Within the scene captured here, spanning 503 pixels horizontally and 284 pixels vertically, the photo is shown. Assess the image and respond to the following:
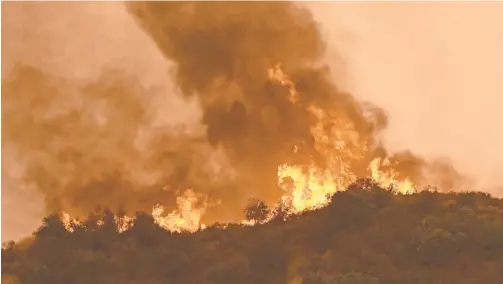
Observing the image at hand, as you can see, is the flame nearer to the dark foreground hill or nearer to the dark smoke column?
the dark foreground hill

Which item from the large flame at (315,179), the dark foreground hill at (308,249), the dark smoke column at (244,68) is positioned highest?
the dark smoke column at (244,68)

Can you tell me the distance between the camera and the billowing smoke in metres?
7.58

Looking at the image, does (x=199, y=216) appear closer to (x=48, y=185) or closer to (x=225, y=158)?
(x=225, y=158)

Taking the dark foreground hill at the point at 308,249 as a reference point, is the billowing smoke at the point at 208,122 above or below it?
above

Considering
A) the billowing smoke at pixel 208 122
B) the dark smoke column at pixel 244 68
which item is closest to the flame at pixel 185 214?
the billowing smoke at pixel 208 122

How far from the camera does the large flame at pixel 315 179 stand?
7746mm

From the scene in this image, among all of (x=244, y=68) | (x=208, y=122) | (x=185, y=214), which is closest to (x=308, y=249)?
(x=185, y=214)

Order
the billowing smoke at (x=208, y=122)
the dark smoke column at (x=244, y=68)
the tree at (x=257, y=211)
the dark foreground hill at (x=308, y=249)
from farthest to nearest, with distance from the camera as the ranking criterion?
the dark smoke column at (x=244, y=68), the tree at (x=257, y=211), the billowing smoke at (x=208, y=122), the dark foreground hill at (x=308, y=249)

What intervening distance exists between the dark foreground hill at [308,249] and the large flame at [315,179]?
199 mm

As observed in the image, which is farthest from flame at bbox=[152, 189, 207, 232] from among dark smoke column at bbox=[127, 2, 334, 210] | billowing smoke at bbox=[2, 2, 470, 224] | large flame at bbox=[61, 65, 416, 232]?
dark smoke column at bbox=[127, 2, 334, 210]

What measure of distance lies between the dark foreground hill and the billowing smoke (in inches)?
17.6

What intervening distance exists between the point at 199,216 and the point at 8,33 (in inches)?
130

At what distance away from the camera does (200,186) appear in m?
7.87

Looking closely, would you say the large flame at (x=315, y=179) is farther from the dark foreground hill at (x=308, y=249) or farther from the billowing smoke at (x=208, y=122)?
the dark foreground hill at (x=308, y=249)
